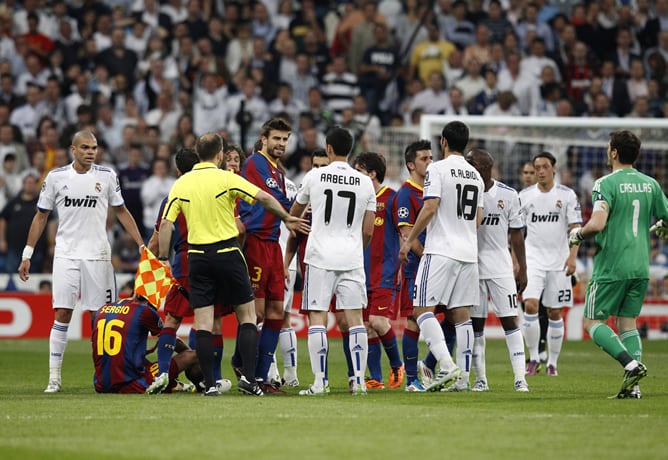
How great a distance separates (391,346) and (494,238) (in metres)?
1.77

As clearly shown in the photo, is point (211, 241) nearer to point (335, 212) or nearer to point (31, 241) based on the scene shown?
point (335, 212)

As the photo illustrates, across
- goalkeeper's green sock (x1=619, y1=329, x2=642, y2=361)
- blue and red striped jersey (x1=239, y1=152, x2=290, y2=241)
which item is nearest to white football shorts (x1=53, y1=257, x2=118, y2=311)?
blue and red striped jersey (x1=239, y1=152, x2=290, y2=241)

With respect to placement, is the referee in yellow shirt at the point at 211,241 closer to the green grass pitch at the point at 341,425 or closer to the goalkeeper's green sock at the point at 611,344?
the green grass pitch at the point at 341,425

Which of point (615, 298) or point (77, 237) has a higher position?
point (77, 237)

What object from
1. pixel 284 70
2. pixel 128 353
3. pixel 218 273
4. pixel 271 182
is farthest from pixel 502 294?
pixel 284 70

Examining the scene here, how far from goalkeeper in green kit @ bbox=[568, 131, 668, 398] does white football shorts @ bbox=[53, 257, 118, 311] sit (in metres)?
5.17

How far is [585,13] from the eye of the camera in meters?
27.8

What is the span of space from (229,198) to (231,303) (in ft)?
3.33

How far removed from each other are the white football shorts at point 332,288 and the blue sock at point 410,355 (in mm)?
1269

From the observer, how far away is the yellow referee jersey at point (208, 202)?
11586 millimetres

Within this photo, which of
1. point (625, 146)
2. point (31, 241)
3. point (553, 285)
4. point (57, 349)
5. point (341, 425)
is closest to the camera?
point (341, 425)

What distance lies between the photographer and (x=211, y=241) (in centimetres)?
1157

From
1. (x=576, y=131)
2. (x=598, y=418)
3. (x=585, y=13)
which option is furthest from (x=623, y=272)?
(x=585, y=13)

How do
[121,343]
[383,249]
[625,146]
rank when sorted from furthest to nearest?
[383,249] < [121,343] < [625,146]
